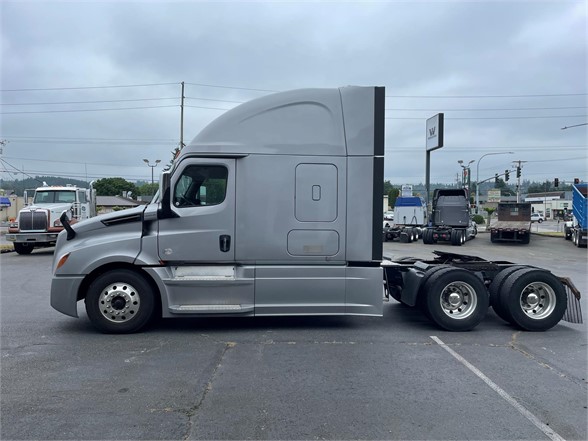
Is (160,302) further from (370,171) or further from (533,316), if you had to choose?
(533,316)

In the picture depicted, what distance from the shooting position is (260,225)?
6938 millimetres

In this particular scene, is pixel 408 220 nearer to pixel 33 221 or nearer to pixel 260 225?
pixel 33 221

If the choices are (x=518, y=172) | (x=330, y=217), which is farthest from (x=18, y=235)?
(x=518, y=172)

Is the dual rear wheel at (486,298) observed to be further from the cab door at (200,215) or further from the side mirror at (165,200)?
the side mirror at (165,200)

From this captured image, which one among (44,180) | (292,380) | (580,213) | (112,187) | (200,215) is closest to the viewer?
(292,380)

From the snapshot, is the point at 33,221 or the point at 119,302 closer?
the point at 119,302

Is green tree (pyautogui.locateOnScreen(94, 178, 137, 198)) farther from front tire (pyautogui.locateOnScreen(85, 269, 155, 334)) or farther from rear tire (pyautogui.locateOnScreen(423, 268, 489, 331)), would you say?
rear tire (pyautogui.locateOnScreen(423, 268, 489, 331))

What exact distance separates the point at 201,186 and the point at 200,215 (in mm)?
427

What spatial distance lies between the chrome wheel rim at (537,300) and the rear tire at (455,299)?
68cm

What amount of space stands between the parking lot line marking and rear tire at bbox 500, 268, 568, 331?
154cm

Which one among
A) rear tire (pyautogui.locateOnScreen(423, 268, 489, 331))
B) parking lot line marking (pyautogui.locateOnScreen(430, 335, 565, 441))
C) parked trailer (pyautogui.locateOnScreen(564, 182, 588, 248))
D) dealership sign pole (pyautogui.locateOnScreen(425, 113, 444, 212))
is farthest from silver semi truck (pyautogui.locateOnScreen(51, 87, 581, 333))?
parked trailer (pyautogui.locateOnScreen(564, 182, 588, 248))

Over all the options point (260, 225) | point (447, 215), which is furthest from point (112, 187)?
point (260, 225)

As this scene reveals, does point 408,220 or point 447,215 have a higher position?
point 447,215

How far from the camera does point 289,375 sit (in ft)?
17.2
